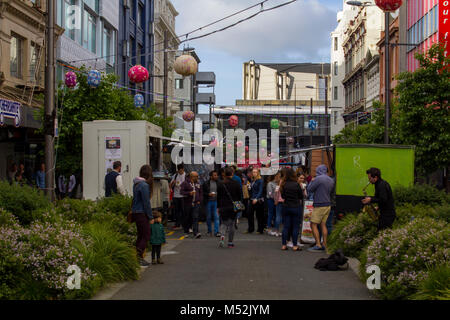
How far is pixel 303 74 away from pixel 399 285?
118 metres

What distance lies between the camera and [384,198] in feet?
37.5

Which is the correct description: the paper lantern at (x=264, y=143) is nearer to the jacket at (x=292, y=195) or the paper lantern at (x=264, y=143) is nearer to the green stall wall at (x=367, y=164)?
the green stall wall at (x=367, y=164)

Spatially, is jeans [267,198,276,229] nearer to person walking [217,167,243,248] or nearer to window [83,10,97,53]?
person walking [217,167,243,248]

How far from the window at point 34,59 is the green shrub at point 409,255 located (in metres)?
19.7

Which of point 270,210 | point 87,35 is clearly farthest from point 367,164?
point 87,35

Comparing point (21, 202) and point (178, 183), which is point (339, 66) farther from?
point (21, 202)

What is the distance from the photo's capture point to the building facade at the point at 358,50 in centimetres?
5756

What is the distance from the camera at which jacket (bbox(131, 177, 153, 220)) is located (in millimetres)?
11609

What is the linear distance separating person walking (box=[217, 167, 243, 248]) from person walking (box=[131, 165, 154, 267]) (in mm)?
Result: 3650

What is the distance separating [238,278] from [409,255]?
2820 mm

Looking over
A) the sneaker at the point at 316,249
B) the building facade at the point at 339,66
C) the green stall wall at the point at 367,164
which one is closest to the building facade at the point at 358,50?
the building facade at the point at 339,66

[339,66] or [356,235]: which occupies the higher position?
[339,66]

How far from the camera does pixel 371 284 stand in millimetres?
A: 9406

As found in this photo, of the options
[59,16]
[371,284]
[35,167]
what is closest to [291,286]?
[371,284]
